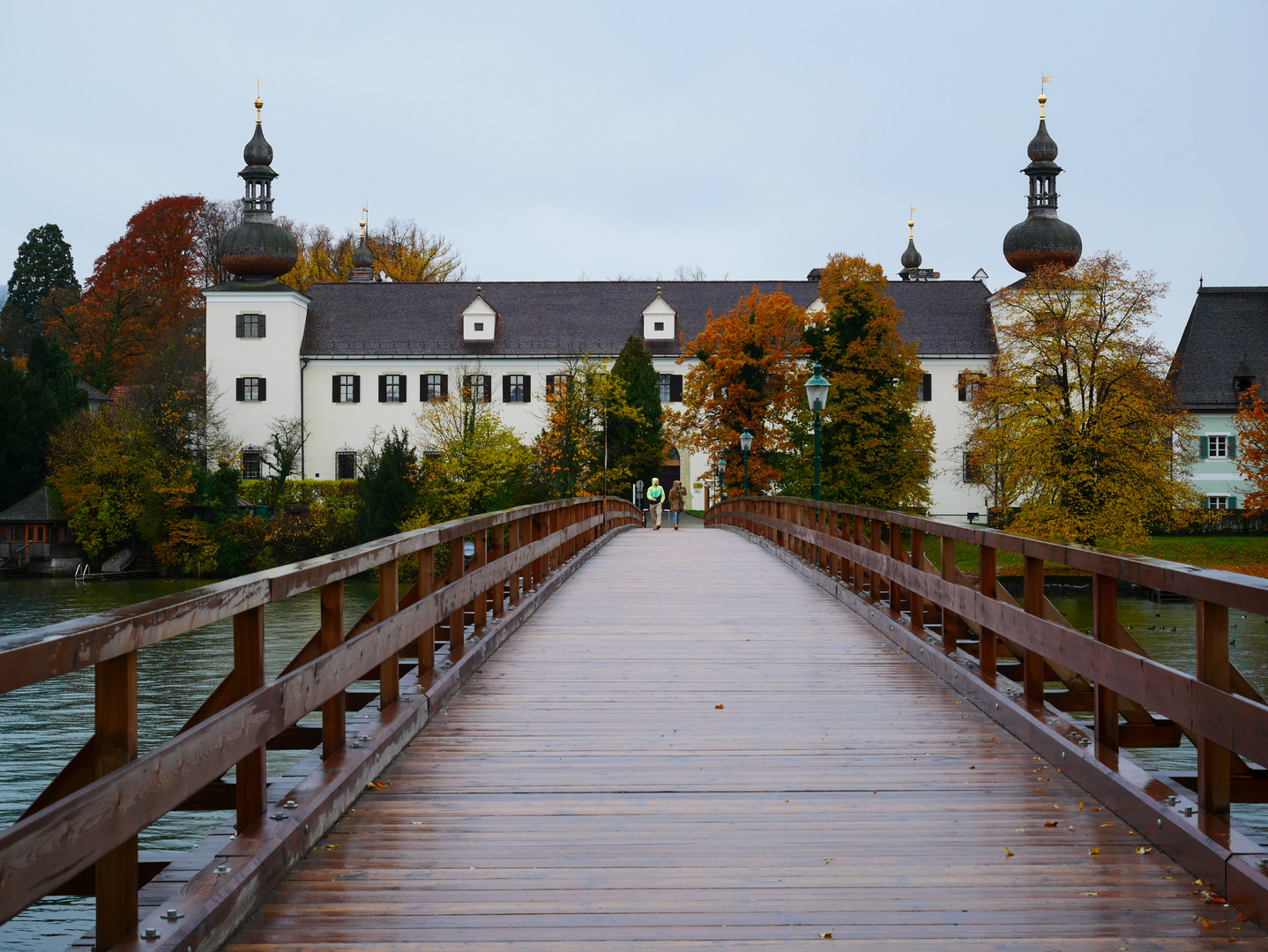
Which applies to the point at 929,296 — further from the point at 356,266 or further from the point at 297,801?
the point at 297,801

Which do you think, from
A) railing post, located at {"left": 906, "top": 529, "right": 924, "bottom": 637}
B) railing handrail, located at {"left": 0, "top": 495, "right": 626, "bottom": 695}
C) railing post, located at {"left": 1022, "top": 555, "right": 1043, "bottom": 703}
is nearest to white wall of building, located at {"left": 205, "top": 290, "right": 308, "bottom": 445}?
railing post, located at {"left": 906, "top": 529, "right": 924, "bottom": 637}

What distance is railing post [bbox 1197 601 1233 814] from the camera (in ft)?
13.3

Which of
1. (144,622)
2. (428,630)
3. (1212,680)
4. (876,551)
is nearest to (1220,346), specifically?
(876,551)

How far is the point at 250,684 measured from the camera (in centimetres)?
412

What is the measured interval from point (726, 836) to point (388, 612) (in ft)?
7.17

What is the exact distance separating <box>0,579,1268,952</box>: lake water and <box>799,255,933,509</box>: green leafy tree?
7.24 m

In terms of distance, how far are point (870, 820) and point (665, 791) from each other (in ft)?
3.00

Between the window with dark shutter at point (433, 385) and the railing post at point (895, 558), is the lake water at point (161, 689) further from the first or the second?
the window with dark shutter at point (433, 385)

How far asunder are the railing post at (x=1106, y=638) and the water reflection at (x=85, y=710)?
6.90 metres

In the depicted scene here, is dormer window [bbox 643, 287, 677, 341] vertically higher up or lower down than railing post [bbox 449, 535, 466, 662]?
higher up

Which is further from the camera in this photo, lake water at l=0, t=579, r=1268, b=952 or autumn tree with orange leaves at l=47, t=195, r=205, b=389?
autumn tree with orange leaves at l=47, t=195, r=205, b=389

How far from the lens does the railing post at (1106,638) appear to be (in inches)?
202

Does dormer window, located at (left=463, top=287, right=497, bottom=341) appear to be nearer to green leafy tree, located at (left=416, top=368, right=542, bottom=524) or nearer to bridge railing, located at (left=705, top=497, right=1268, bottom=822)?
green leafy tree, located at (left=416, top=368, right=542, bottom=524)

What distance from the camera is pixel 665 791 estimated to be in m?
5.42
